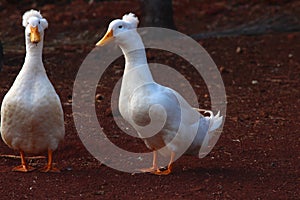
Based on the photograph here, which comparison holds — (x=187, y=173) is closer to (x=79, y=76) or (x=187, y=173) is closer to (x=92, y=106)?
(x=92, y=106)

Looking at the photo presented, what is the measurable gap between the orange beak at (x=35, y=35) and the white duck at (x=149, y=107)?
0.54m

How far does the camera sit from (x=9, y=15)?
15.7 metres

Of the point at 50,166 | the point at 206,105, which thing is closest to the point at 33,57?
the point at 50,166

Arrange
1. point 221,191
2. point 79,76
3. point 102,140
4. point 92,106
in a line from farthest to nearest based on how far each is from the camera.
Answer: point 79,76 → point 92,106 → point 102,140 → point 221,191

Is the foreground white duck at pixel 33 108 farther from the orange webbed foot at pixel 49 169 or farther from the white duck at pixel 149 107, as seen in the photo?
the white duck at pixel 149 107

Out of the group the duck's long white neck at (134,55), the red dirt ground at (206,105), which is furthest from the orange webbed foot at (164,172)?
the duck's long white neck at (134,55)

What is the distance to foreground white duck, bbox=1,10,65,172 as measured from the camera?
19.1 feet

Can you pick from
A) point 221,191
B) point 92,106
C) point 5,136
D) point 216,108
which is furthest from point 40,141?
point 216,108

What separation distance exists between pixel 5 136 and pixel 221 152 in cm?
217

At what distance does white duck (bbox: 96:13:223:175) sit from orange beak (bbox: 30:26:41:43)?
539mm

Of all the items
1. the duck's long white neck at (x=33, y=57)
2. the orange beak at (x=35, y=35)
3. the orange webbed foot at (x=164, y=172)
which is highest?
the orange beak at (x=35, y=35)

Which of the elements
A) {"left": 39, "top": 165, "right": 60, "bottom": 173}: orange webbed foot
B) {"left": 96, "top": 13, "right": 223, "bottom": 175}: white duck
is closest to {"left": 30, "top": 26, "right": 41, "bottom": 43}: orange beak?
{"left": 96, "top": 13, "right": 223, "bottom": 175}: white duck

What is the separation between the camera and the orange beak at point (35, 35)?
5.84m

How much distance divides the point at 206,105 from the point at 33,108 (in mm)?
3467
